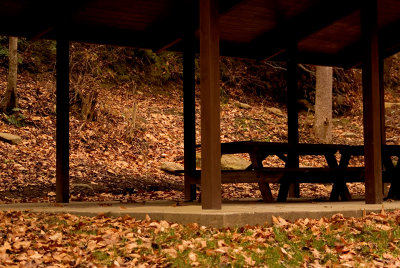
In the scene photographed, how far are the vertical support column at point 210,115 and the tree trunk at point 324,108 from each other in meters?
12.3

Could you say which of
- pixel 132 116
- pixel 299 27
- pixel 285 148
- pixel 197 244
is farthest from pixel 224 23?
pixel 197 244

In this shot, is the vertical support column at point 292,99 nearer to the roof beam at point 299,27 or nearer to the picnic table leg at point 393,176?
the roof beam at point 299,27

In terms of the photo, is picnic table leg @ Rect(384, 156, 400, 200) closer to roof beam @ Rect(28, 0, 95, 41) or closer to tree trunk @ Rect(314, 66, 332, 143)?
roof beam @ Rect(28, 0, 95, 41)

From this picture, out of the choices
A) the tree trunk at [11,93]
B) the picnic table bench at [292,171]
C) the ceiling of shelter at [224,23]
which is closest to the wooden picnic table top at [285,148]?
the picnic table bench at [292,171]

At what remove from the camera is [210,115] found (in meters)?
6.84

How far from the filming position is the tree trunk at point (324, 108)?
61.3 ft

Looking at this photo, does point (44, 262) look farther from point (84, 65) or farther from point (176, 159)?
point (84, 65)

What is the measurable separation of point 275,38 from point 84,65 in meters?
8.15

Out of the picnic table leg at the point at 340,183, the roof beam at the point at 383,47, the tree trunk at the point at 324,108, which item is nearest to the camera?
the picnic table leg at the point at 340,183

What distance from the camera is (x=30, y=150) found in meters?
14.0

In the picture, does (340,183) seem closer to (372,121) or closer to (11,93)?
(372,121)

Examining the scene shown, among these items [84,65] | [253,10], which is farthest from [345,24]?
[84,65]

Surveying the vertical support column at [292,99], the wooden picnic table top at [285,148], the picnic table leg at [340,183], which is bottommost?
the picnic table leg at [340,183]

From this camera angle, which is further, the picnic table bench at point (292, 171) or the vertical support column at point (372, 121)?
the picnic table bench at point (292, 171)
